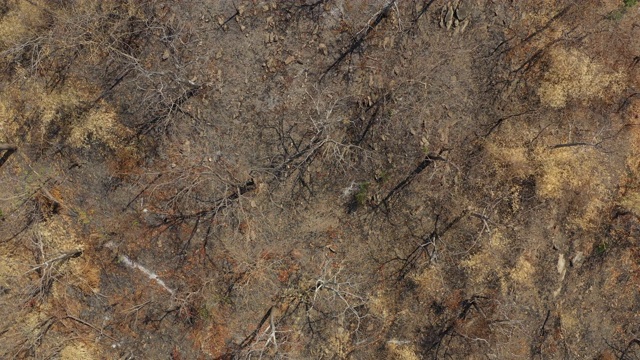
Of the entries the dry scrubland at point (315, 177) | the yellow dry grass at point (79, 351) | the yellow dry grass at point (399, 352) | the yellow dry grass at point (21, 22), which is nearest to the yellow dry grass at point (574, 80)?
the dry scrubland at point (315, 177)

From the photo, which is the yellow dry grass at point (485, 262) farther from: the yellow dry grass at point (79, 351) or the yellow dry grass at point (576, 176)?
the yellow dry grass at point (79, 351)

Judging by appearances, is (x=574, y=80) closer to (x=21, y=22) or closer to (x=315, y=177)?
(x=315, y=177)

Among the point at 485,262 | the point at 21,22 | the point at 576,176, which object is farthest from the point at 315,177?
the point at 21,22

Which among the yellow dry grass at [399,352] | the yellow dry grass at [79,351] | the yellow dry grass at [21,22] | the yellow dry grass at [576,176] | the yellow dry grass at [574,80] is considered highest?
the yellow dry grass at [21,22]

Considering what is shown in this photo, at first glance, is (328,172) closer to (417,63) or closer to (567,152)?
(417,63)

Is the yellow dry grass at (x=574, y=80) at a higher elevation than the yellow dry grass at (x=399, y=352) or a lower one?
higher

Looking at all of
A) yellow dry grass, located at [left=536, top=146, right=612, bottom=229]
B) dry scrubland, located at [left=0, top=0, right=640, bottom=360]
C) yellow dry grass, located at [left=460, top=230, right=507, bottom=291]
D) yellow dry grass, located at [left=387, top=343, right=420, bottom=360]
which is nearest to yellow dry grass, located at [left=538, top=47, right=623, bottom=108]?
dry scrubland, located at [left=0, top=0, right=640, bottom=360]

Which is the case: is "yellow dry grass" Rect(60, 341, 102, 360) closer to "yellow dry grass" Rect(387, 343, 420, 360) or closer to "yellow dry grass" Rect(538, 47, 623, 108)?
"yellow dry grass" Rect(387, 343, 420, 360)
